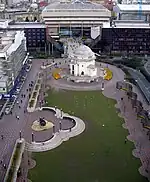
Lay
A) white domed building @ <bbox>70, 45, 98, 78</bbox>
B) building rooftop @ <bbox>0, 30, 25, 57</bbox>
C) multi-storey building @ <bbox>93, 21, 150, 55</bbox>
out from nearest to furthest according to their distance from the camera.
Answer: building rooftop @ <bbox>0, 30, 25, 57</bbox> < white domed building @ <bbox>70, 45, 98, 78</bbox> < multi-storey building @ <bbox>93, 21, 150, 55</bbox>

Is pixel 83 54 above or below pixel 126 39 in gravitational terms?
below

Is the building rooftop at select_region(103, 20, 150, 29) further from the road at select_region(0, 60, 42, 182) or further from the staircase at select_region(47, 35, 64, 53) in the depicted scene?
the road at select_region(0, 60, 42, 182)

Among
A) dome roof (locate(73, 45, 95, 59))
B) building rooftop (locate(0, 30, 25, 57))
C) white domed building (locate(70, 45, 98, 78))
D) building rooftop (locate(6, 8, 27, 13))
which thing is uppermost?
building rooftop (locate(6, 8, 27, 13))

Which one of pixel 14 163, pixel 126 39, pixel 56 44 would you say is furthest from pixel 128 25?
pixel 14 163

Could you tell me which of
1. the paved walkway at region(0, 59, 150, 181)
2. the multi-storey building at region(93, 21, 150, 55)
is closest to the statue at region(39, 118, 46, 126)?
the paved walkway at region(0, 59, 150, 181)

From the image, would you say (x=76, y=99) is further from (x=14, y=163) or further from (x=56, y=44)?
(x=56, y=44)

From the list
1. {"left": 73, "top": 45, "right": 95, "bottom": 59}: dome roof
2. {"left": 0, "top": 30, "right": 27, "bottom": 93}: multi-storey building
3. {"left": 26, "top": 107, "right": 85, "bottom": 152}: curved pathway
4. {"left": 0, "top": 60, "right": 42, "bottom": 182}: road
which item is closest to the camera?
{"left": 0, "top": 60, "right": 42, "bottom": 182}: road
